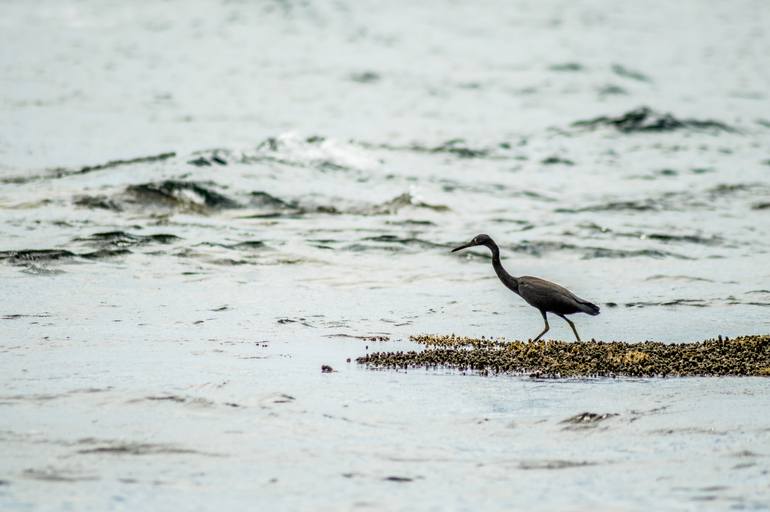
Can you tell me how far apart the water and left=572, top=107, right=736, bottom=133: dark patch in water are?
0.12 m

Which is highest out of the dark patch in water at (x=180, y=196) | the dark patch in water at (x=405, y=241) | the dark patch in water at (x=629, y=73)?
the dark patch in water at (x=629, y=73)

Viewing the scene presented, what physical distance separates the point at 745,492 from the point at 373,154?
23.3 m

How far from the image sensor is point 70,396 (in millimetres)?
10672

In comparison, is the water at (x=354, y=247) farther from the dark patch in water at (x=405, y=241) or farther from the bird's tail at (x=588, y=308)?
the bird's tail at (x=588, y=308)

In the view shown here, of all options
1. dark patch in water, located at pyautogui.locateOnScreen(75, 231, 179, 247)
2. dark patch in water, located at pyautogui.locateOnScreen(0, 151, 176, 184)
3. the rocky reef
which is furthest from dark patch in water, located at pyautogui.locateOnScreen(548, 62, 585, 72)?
the rocky reef

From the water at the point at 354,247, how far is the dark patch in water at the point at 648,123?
117mm

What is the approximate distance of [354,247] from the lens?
21.2m

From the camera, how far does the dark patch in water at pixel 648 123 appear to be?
35281 millimetres

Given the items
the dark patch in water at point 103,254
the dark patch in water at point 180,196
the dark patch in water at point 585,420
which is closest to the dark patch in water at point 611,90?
the dark patch in water at point 180,196

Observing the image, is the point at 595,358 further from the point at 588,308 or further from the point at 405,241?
the point at 405,241

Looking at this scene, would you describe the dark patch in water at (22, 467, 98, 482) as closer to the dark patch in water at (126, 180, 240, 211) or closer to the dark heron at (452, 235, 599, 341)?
the dark heron at (452, 235, 599, 341)

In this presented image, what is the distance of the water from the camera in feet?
29.7

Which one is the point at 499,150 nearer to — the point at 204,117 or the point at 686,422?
the point at 204,117

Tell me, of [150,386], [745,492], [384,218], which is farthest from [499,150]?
[745,492]
